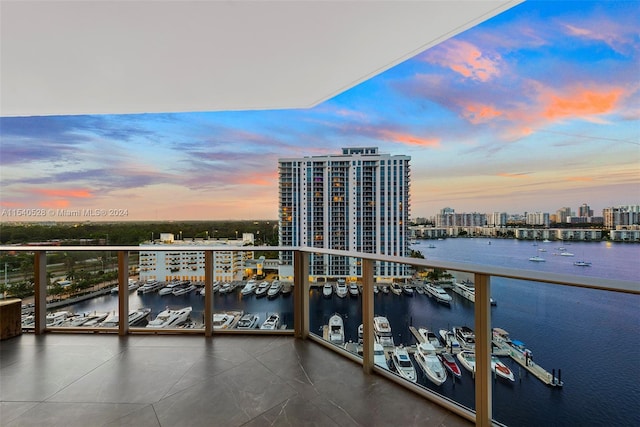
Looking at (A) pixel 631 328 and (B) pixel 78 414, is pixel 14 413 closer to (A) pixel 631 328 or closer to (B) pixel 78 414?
(B) pixel 78 414

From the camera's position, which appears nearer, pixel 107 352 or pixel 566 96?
pixel 107 352

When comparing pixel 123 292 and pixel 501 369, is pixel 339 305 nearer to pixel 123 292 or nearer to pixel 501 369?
pixel 501 369

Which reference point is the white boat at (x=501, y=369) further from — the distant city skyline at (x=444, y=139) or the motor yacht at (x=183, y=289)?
the distant city skyline at (x=444, y=139)

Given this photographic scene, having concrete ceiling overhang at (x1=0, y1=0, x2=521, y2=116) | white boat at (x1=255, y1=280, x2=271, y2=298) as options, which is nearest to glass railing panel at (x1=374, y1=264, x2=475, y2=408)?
white boat at (x1=255, y1=280, x2=271, y2=298)

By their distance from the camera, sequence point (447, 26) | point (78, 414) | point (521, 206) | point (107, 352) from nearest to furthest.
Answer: point (78, 414) < point (447, 26) < point (107, 352) < point (521, 206)

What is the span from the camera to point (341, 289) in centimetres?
271

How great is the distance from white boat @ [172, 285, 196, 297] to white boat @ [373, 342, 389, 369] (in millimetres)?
2295

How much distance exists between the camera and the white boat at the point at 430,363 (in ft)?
6.24

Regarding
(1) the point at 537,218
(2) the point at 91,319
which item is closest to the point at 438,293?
(2) the point at 91,319

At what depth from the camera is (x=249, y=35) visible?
2527 mm

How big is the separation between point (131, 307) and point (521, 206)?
26.1 feet

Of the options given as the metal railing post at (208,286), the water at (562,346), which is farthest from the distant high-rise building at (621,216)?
the metal railing post at (208,286)

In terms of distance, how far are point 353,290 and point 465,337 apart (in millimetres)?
995

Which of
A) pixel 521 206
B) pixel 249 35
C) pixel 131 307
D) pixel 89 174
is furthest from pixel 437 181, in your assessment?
pixel 89 174
